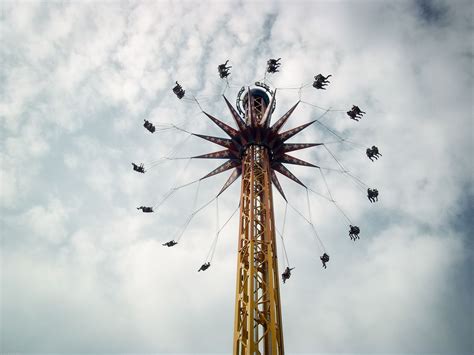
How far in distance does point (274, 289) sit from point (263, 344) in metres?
2.29

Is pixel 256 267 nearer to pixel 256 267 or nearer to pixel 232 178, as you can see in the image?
pixel 256 267

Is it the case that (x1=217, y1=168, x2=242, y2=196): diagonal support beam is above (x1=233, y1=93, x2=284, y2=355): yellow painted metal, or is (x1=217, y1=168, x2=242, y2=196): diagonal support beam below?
above

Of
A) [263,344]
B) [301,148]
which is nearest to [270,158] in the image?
[301,148]

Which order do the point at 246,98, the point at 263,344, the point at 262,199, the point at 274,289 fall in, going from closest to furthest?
the point at 263,344 → the point at 274,289 → the point at 262,199 → the point at 246,98

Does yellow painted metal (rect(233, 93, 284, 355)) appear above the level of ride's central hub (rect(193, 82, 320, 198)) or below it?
below

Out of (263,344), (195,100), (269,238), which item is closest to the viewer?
(263,344)

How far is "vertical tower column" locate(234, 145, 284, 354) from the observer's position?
14.2m

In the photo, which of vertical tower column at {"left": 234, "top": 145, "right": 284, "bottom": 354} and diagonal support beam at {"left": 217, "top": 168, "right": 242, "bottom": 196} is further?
diagonal support beam at {"left": 217, "top": 168, "right": 242, "bottom": 196}

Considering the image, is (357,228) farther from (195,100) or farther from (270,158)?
(195,100)

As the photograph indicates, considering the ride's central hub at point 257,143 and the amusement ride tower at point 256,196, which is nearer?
the amusement ride tower at point 256,196

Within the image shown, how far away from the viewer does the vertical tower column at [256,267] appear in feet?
46.5

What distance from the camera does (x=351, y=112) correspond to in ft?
71.3

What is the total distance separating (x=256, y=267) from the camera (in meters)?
16.1

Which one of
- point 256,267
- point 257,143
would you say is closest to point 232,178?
point 257,143
